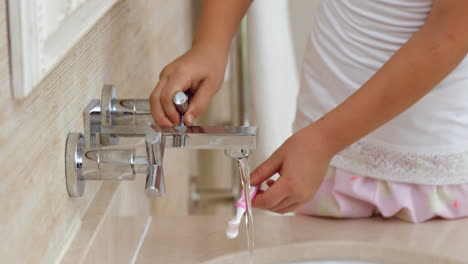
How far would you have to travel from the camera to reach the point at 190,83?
0.88m

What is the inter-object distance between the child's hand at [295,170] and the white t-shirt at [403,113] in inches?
5.1

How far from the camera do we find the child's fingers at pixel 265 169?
2.73 ft

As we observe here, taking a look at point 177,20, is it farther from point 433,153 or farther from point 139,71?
point 433,153

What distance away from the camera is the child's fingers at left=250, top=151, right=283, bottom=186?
2.73 ft

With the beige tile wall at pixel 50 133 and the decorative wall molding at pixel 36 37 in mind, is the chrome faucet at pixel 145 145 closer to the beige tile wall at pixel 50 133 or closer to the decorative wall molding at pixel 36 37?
the beige tile wall at pixel 50 133

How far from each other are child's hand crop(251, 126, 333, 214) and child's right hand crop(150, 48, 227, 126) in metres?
0.10

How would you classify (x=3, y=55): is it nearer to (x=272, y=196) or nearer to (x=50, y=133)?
(x=50, y=133)

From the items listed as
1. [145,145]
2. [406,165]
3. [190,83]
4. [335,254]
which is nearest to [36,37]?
[145,145]

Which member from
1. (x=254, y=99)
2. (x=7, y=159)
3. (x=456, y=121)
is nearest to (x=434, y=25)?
(x=456, y=121)

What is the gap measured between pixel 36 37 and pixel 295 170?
35cm

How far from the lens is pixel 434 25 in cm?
81

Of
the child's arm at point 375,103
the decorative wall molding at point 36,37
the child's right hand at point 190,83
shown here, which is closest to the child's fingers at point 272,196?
the child's arm at point 375,103

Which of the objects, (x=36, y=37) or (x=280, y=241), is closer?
(x=36, y=37)

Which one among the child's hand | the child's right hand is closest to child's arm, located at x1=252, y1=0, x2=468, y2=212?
the child's hand
